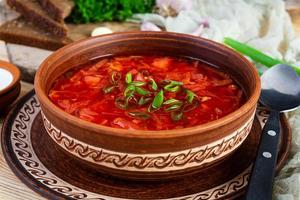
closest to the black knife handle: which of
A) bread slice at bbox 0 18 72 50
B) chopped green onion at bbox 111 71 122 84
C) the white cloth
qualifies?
chopped green onion at bbox 111 71 122 84

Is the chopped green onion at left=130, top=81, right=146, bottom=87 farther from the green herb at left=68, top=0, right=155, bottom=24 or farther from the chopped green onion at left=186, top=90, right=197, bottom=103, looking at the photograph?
the green herb at left=68, top=0, right=155, bottom=24

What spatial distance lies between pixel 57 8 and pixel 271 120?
1.83m

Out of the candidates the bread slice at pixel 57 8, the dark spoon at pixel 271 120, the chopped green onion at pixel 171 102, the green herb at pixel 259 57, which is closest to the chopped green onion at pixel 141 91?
the chopped green onion at pixel 171 102

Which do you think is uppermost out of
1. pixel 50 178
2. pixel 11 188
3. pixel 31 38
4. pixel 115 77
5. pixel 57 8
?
pixel 115 77

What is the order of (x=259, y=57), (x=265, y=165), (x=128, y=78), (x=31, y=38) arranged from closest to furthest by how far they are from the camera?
(x=265, y=165) → (x=128, y=78) → (x=259, y=57) → (x=31, y=38)

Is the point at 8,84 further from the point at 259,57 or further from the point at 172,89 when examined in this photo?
the point at 259,57

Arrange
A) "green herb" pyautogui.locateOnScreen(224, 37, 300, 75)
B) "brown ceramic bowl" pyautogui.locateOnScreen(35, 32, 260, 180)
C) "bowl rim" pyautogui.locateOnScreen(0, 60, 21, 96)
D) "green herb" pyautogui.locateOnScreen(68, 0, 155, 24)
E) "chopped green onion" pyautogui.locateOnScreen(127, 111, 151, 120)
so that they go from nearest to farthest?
"brown ceramic bowl" pyautogui.locateOnScreen(35, 32, 260, 180) → "chopped green onion" pyautogui.locateOnScreen(127, 111, 151, 120) → "bowl rim" pyautogui.locateOnScreen(0, 60, 21, 96) → "green herb" pyautogui.locateOnScreen(224, 37, 300, 75) → "green herb" pyautogui.locateOnScreen(68, 0, 155, 24)

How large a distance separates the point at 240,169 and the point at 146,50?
698mm

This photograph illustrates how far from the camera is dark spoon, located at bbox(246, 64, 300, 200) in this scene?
1296 millimetres

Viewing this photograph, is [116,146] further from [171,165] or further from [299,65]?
[299,65]

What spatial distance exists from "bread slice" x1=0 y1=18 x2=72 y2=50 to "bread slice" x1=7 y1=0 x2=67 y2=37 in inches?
1.9

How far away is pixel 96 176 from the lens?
57.1 inches

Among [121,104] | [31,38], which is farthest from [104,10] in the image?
[121,104]

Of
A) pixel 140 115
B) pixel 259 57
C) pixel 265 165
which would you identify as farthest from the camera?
pixel 259 57
